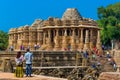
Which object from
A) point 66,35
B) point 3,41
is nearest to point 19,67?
point 66,35

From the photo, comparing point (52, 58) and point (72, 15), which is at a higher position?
point (72, 15)

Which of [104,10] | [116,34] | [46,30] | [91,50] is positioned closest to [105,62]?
[91,50]

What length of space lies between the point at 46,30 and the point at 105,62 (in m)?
10.7

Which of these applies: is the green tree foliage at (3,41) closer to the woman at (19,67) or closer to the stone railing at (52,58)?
the stone railing at (52,58)

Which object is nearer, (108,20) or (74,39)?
(74,39)

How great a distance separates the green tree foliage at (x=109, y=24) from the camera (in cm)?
6581

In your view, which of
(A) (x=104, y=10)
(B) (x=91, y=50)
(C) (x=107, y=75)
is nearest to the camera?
(C) (x=107, y=75)

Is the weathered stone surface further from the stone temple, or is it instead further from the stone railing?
the stone temple

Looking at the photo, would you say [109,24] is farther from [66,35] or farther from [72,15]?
[66,35]

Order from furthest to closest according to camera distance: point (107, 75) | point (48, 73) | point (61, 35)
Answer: point (61, 35)
point (48, 73)
point (107, 75)

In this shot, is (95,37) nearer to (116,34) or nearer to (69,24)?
(69,24)

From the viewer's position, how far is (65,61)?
34.6m

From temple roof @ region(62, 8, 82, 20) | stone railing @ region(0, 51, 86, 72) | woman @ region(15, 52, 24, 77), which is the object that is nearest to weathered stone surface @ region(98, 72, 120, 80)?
woman @ region(15, 52, 24, 77)

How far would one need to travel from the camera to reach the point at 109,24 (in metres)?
67.6
